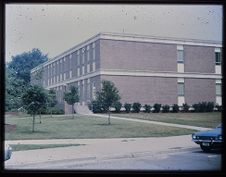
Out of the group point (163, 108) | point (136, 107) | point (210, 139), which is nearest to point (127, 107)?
point (136, 107)

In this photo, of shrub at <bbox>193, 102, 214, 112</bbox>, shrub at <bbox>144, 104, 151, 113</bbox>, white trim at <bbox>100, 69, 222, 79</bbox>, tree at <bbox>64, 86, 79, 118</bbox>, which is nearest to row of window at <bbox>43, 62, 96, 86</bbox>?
white trim at <bbox>100, 69, 222, 79</bbox>

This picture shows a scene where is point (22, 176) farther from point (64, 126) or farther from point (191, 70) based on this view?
point (191, 70)

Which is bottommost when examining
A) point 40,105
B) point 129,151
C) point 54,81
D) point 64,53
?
point 129,151

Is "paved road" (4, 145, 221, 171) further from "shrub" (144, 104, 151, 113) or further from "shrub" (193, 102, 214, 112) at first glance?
"shrub" (193, 102, 214, 112)

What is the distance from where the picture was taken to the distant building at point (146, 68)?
30.7 metres

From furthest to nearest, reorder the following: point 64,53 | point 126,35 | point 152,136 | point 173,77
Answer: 1. point 64,53
2. point 173,77
3. point 126,35
4. point 152,136

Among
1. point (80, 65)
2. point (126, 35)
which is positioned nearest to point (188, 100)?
point (126, 35)

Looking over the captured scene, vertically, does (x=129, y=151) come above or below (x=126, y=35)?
below

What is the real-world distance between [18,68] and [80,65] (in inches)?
484

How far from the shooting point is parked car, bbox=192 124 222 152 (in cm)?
1156

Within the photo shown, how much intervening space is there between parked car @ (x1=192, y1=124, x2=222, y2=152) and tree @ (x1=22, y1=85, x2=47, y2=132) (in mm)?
8950

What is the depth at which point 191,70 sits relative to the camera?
34.1 meters

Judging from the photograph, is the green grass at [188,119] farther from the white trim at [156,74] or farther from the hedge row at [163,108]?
the white trim at [156,74]

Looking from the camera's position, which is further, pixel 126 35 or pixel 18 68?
pixel 18 68
